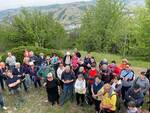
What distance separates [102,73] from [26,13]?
37046 millimetres

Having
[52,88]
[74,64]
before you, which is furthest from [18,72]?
[74,64]

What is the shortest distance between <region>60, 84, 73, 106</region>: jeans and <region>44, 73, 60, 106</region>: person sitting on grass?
0.81ft

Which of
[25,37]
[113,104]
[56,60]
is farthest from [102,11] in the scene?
[113,104]

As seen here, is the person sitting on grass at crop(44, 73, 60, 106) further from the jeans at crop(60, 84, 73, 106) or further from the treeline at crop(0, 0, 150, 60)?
the treeline at crop(0, 0, 150, 60)

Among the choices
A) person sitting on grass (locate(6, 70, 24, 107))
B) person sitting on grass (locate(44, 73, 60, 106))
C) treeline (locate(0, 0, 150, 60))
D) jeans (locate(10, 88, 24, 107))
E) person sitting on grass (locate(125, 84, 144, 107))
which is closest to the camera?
person sitting on grass (locate(125, 84, 144, 107))

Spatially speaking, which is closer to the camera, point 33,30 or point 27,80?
point 27,80

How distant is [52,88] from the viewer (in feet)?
49.5

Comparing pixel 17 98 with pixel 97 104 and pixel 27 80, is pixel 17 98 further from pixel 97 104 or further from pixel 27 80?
pixel 97 104

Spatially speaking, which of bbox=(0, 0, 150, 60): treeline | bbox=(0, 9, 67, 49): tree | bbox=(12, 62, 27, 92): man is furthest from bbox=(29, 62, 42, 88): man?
bbox=(0, 9, 67, 49): tree

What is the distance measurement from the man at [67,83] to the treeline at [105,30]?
19.9m

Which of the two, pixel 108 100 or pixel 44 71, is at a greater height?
pixel 44 71

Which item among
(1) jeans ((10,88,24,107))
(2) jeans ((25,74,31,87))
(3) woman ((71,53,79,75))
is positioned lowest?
(1) jeans ((10,88,24,107))

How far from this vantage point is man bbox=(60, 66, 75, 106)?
49.4 feet

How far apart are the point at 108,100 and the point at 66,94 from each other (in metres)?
3.28
